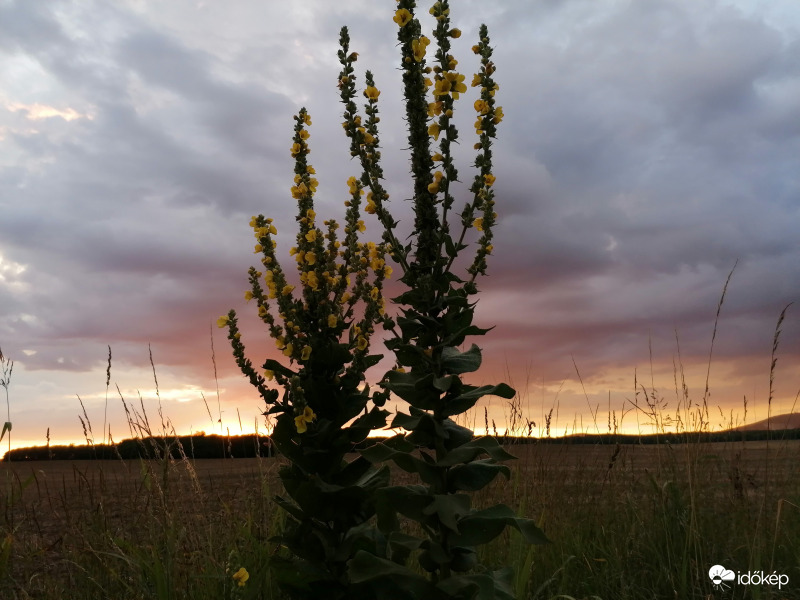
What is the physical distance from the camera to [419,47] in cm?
356

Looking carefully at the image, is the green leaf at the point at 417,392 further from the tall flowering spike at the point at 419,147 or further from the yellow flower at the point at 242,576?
the yellow flower at the point at 242,576

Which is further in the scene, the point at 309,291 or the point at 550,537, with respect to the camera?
the point at 550,537

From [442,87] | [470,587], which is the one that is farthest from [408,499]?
[442,87]

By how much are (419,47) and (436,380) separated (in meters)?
A: 1.81

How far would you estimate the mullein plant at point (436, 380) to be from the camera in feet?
10.1

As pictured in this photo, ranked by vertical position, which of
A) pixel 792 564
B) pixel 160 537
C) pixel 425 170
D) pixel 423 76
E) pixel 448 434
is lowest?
pixel 792 564

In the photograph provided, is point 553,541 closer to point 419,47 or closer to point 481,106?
point 481,106

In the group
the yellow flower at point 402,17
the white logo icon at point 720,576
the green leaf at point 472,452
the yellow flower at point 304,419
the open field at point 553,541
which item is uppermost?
the yellow flower at point 402,17

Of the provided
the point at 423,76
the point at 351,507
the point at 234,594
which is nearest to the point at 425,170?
the point at 423,76

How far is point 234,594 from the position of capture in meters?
4.21

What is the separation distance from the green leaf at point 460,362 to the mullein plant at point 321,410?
20.8 inches

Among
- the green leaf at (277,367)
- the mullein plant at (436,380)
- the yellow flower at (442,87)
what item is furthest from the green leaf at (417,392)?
the yellow flower at (442,87)

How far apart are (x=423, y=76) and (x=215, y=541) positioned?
4120 millimetres

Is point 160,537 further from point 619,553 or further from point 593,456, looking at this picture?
point 593,456
